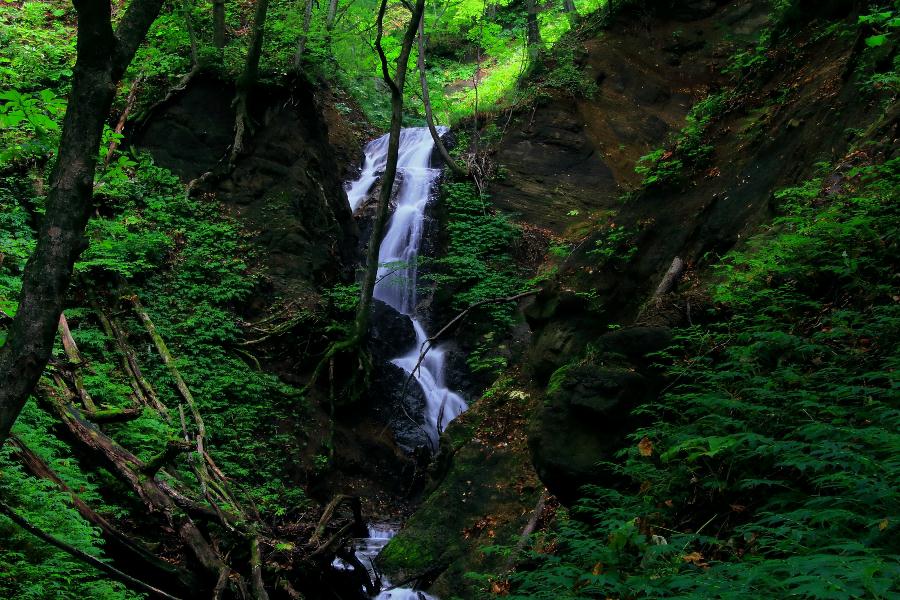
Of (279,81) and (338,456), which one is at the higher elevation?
(279,81)

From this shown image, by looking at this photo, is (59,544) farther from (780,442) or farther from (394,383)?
(394,383)

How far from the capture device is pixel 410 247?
16344 millimetres

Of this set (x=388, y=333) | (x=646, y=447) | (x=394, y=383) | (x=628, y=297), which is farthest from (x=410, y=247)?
(x=646, y=447)

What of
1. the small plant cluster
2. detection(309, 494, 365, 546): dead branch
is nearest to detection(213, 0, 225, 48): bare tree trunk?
the small plant cluster

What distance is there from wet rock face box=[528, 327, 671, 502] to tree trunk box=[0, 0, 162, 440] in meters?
4.01

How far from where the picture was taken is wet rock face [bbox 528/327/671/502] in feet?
16.6

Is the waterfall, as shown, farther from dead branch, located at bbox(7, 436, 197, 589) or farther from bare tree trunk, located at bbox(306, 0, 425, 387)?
dead branch, located at bbox(7, 436, 197, 589)

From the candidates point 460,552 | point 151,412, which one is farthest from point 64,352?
point 460,552

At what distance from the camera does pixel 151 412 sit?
742cm

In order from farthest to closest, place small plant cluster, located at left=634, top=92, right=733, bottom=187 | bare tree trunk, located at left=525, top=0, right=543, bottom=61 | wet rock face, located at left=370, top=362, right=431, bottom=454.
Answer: bare tree trunk, located at left=525, top=0, right=543, bottom=61 < wet rock face, located at left=370, top=362, right=431, bottom=454 < small plant cluster, located at left=634, top=92, right=733, bottom=187

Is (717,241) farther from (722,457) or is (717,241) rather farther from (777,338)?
(722,457)

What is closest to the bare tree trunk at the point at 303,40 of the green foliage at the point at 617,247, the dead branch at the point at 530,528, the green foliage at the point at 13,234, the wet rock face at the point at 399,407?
the green foliage at the point at 13,234

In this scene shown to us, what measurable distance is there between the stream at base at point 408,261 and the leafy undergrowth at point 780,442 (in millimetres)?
5240

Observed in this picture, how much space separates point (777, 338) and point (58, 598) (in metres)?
5.00
